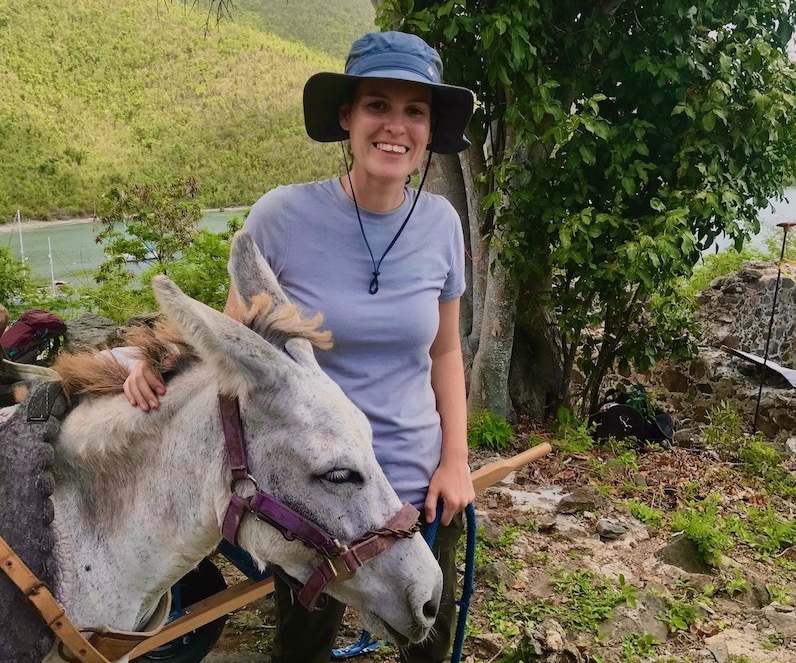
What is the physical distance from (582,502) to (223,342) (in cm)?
337

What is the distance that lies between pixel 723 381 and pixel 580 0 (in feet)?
13.3

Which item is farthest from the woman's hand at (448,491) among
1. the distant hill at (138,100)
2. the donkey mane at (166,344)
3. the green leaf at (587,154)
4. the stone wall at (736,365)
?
the distant hill at (138,100)

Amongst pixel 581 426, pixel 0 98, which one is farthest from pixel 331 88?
pixel 0 98

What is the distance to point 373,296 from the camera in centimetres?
146

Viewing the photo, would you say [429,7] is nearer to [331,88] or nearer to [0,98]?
[331,88]

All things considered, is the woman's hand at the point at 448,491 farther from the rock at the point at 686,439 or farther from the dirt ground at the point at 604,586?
the rock at the point at 686,439

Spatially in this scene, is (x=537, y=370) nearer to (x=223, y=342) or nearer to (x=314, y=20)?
(x=223, y=342)

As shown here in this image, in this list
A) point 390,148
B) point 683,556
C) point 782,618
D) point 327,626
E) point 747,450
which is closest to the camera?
point 390,148

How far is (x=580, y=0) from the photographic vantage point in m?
4.29

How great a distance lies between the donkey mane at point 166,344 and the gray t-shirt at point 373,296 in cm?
18

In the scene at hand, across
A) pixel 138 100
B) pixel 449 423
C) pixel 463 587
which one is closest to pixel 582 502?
pixel 463 587

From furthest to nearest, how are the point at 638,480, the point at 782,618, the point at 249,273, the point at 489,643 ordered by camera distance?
the point at 638,480
the point at 782,618
the point at 489,643
the point at 249,273

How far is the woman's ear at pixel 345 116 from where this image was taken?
5.17 feet

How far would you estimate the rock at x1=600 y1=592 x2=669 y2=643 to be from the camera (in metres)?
2.62
